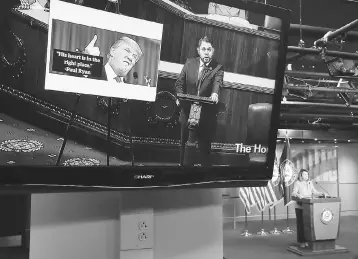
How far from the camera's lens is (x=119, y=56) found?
Answer: 121 cm

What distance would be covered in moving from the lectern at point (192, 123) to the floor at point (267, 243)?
5611 millimetres

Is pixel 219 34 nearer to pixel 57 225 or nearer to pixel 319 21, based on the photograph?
pixel 57 225

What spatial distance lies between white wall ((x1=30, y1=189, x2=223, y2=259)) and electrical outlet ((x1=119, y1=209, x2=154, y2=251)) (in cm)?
3

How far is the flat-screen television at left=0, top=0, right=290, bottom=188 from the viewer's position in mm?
1089

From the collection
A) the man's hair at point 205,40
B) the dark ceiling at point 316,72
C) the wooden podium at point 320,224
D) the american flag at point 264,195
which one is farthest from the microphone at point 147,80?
the american flag at point 264,195

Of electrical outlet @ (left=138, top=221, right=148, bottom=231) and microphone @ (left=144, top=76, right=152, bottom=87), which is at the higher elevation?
microphone @ (left=144, top=76, right=152, bottom=87)

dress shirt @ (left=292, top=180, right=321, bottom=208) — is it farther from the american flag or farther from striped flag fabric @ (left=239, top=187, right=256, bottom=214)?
striped flag fabric @ (left=239, top=187, right=256, bottom=214)

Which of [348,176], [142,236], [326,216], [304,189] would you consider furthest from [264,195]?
[142,236]

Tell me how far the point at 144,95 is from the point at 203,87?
28cm

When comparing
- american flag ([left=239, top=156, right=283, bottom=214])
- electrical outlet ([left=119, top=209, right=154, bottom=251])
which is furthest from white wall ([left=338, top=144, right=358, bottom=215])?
electrical outlet ([left=119, top=209, right=154, bottom=251])

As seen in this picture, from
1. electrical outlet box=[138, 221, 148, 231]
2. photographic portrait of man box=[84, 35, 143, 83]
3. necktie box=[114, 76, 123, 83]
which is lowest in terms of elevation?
electrical outlet box=[138, 221, 148, 231]

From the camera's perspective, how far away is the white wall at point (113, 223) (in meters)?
1.31

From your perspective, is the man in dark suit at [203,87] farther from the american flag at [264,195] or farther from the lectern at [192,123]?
the american flag at [264,195]

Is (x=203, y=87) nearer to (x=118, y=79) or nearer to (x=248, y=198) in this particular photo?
(x=118, y=79)
